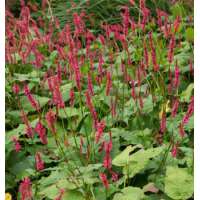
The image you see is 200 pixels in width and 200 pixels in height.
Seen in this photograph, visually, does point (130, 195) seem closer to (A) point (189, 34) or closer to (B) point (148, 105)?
(B) point (148, 105)

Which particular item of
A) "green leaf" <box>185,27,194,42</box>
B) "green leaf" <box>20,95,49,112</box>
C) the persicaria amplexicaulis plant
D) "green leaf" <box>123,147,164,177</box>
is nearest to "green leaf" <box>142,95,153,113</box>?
the persicaria amplexicaulis plant

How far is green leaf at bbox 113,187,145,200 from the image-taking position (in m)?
1.91

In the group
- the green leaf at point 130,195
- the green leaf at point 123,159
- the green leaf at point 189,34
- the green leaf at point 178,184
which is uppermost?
the green leaf at point 189,34

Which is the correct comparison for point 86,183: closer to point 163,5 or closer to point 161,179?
point 161,179

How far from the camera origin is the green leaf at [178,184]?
74.3 inches

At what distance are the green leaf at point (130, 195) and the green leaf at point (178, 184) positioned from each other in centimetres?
9

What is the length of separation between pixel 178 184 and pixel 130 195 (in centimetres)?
18

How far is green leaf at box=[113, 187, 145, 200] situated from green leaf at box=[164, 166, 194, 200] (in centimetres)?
9

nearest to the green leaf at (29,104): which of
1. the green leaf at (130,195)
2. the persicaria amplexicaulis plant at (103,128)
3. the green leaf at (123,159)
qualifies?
the persicaria amplexicaulis plant at (103,128)

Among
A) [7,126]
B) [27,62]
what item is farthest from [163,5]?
[7,126]

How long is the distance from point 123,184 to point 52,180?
0.30 meters

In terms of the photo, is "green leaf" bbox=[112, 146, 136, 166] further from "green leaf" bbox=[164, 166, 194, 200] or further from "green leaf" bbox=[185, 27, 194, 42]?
"green leaf" bbox=[185, 27, 194, 42]

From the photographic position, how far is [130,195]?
1916 mm

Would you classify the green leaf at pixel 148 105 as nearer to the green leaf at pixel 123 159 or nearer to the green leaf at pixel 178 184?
the green leaf at pixel 123 159
